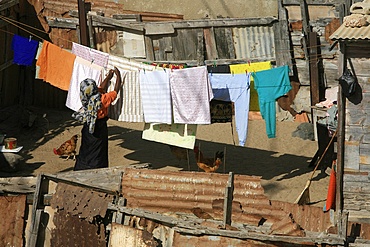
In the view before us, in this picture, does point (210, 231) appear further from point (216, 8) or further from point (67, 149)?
point (216, 8)

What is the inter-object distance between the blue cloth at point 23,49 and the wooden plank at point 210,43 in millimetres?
4517

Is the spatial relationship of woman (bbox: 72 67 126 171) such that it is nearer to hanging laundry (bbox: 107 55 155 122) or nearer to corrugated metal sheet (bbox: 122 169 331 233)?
hanging laundry (bbox: 107 55 155 122)

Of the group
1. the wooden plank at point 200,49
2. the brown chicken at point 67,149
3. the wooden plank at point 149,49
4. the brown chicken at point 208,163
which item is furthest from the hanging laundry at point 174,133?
the wooden plank at point 149,49

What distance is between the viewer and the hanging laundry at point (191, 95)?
1201cm

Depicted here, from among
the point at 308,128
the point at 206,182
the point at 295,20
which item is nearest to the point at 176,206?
the point at 206,182

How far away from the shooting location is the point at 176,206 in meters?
9.38

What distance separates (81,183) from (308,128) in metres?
7.03

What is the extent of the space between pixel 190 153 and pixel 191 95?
242cm

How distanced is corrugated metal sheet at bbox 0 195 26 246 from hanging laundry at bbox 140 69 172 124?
3.03 metres

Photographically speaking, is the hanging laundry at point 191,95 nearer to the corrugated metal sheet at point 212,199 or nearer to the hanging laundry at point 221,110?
the hanging laundry at point 221,110

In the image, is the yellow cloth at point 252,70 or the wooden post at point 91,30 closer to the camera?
the yellow cloth at point 252,70

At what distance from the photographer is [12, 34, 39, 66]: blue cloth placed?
12742 mm

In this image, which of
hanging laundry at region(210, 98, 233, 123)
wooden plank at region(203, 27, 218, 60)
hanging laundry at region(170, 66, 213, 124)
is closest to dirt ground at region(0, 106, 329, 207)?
hanging laundry at region(210, 98, 233, 123)

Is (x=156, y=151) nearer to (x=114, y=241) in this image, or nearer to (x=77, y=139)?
(x=77, y=139)
